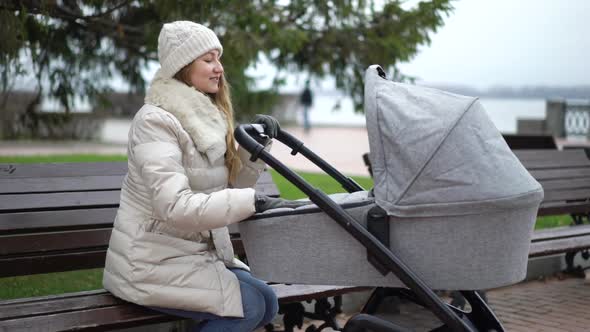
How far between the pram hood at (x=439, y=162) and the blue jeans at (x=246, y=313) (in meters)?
0.82

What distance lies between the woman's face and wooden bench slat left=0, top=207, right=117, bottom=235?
1068 millimetres

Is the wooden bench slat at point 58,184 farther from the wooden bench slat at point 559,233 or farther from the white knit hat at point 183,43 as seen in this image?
the wooden bench slat at point 559,233

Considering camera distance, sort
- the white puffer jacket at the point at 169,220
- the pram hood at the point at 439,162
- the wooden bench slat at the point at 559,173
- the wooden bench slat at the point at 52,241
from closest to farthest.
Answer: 1. the pram hood at the point at 439,162
2. the white puffer jacket at the point at 169,220
3. the wooden bench slat at the point at 52,241
4. the wooden bench slat at the point at 559,173

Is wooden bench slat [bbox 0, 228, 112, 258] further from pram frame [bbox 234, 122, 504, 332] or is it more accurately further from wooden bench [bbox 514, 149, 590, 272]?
wooden bench [bbox 514, 149, 590, 272]

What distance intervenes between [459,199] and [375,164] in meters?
0.36

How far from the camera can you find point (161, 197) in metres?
3.18

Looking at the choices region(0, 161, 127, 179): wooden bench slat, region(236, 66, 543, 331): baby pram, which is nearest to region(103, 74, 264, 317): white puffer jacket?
region(236, 66, 543, 331): baby pram

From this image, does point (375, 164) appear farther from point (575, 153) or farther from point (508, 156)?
point (575, 153)

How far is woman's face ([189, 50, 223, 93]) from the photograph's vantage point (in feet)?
11.8

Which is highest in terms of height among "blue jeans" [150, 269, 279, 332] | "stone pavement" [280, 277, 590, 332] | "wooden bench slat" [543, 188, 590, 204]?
"blue jeans" [150, 269, 279, 332]

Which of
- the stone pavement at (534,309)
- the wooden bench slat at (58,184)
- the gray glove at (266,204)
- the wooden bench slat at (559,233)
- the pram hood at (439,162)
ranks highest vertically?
the pram hood at (439,162)

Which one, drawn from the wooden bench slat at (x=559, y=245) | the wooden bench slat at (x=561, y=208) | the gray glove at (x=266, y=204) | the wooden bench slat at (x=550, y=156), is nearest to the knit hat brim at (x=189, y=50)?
the gray glove at (x=266, y=204)

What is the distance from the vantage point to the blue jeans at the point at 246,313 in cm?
346

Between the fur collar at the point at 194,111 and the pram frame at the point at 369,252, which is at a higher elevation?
the fur collar at the point at 194,111
